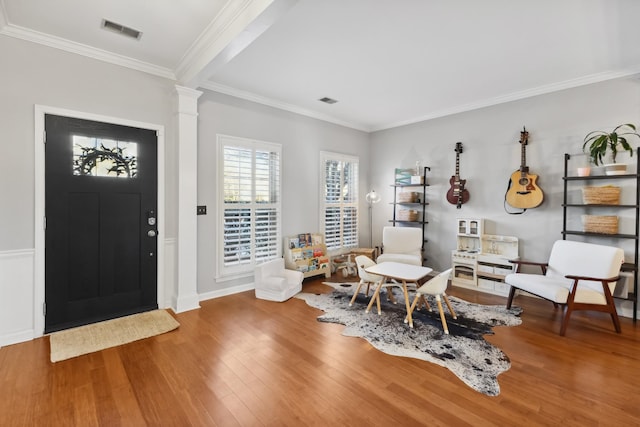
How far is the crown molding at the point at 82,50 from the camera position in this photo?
2664mm

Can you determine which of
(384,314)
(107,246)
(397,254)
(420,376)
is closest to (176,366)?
(107,246)

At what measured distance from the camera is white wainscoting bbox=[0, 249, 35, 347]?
8.80 ft

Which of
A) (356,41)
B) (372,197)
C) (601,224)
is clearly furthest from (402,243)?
(356,41)

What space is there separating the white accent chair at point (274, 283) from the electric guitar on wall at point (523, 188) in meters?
3.21

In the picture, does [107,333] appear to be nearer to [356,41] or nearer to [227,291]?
[227,291]

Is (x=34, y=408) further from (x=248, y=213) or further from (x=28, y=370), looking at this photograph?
(x=248, y=213)

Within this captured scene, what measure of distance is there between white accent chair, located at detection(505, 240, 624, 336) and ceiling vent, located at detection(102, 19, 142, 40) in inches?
186

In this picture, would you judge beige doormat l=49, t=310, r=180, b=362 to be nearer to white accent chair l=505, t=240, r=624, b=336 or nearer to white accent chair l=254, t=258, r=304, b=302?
white accent chair l=254, t=258, r=304, b=302

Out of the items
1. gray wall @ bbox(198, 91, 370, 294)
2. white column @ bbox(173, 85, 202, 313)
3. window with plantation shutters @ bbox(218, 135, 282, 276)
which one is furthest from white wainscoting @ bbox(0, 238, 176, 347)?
window with plantation shutters @ bbox(218, 135, 282, 276)

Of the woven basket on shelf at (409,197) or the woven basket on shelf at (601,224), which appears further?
the woven basket on shelf at (409,197)

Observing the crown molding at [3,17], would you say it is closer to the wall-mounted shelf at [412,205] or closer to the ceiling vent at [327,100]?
the ceiling vent at [327,100]

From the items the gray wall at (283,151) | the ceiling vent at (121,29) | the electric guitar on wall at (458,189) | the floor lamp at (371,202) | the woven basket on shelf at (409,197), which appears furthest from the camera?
the floor lamp at (371,202)

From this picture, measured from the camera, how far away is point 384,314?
3.43m

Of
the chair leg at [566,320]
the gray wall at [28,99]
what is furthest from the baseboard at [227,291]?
the chair leg at [566,320]
